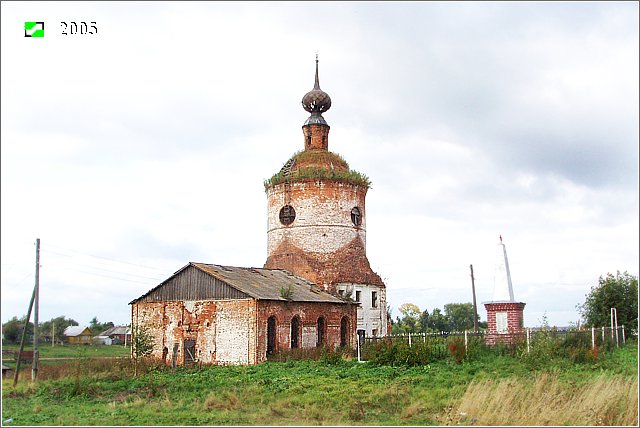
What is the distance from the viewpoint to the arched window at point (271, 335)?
25.3 meters

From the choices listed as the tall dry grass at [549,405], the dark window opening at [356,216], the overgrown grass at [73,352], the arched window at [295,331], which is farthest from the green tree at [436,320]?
the tall dry grass at [549,405]

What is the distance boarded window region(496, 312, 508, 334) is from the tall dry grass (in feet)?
34.1

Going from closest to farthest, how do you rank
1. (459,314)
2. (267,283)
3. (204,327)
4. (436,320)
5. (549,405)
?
(549,405) → (204,327) → (267,283) → (436,320) → (459,314)

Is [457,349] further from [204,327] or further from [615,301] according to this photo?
[615,301]

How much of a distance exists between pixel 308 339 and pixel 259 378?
7854 millimetres

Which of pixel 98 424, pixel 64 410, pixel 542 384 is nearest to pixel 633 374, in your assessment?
pixel 542 384

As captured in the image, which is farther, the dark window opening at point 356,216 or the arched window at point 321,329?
the dark window opening at point 356,216

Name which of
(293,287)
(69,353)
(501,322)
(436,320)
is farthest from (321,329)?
(436,320)

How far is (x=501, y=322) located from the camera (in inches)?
985

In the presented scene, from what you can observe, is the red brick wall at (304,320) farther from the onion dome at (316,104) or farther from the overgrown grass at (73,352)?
the overgrown grass at (73,352)

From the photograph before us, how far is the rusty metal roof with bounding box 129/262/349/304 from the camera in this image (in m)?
25.4

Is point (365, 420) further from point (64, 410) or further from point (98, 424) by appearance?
point (64, 410)

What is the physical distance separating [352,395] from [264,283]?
1232 cm

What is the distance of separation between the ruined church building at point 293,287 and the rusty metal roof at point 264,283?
6 cm
